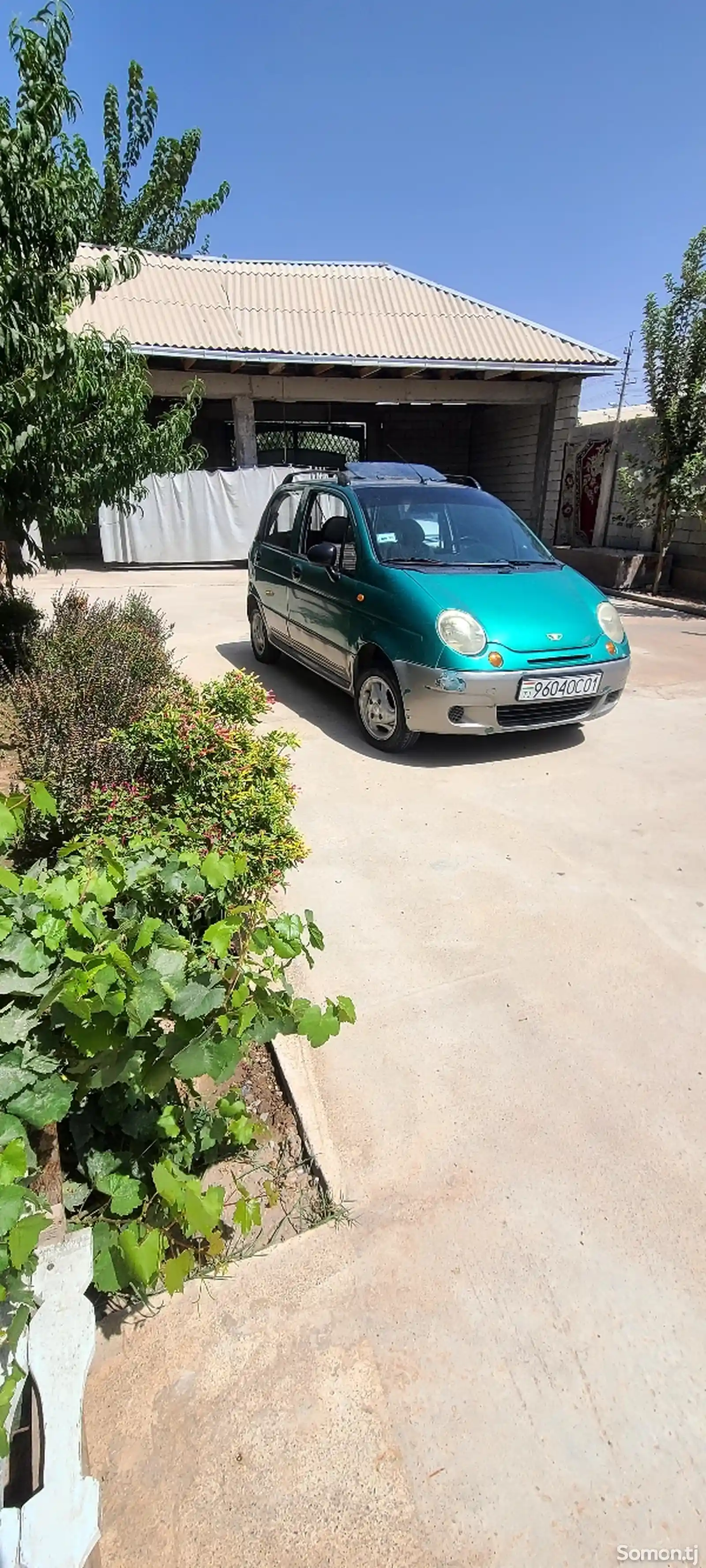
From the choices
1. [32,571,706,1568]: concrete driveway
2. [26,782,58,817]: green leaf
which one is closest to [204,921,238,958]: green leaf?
[26,782,58,817]: green leaf

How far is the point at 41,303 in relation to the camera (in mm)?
4043

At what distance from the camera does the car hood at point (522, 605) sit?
442 centimetres

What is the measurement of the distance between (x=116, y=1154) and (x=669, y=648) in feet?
25.9

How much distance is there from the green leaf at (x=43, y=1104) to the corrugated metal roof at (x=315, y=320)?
1401 centimetres

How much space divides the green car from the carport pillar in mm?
9532

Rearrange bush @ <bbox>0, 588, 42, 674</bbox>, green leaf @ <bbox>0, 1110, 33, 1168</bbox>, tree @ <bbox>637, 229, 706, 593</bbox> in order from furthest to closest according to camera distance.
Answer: tree @ <bbox>637, 229, 706, 593</bbox>, bush @ <bbox>0, 588, 42, 674</bbox>, green leaf @ <bbox>0, 1110, 33, 1168</bbox>

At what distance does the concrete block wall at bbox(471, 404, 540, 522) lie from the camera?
16.8 meters

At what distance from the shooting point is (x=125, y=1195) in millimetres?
1619

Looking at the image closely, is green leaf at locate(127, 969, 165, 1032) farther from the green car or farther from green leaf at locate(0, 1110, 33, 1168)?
the green car

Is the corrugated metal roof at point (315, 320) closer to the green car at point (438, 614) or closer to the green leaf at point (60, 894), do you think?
the green car at point (438, 614)

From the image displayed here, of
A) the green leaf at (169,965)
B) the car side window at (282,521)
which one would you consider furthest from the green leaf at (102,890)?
the car side window at (282,521)

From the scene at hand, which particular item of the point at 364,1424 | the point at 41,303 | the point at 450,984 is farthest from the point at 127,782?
the point at 41,303

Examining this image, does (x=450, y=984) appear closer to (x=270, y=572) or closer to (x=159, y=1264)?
(x=159, y=1264)

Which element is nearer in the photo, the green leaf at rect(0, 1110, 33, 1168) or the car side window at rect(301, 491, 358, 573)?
the green leaf at rect(0, 1110, 33, 1168)
